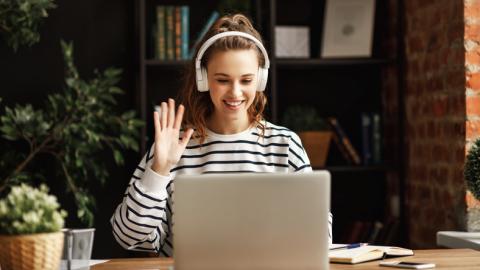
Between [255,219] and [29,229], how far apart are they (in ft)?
1.41

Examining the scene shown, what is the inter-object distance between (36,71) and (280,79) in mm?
1155

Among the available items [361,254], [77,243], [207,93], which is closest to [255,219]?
[77,243]

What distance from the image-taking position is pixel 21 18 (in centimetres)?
326

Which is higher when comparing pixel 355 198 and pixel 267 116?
pixel 267 116

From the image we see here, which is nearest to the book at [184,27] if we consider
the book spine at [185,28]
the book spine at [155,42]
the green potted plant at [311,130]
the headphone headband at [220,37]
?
the book spine at [185,28]

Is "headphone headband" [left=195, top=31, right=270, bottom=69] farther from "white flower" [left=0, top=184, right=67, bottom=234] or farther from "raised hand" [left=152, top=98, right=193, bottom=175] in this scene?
"white flower" [left=0, top=184, right=67, bottom=234]

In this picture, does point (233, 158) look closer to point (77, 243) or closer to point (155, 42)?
A: point (77, 243)

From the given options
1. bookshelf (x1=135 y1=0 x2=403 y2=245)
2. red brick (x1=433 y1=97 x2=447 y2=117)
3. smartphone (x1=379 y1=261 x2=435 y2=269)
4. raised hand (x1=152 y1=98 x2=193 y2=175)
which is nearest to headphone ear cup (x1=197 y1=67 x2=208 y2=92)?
raised hand (x1=152 y1=98 x2=193 y2=175)

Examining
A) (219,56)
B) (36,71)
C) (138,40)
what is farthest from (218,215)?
(36,71)

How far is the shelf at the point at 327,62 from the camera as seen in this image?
142 inches

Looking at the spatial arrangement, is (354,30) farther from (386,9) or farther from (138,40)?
(138,40)

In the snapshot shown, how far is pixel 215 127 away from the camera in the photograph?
93.8 inches

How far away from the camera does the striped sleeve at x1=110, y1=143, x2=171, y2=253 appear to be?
2.00 metres

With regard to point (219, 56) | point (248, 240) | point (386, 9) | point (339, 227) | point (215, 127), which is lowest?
point (339, 227)
